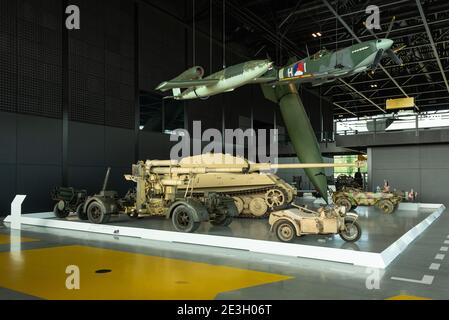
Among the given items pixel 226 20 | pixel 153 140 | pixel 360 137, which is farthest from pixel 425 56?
pixel 153 140

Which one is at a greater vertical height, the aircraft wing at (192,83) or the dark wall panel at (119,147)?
the aircraft wing at (192,83)

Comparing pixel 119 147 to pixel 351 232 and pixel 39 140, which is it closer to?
pixel 39 140

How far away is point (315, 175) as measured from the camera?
48.0 ft

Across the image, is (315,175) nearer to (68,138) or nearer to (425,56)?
(68,138)

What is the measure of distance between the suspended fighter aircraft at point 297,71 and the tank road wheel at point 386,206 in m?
5.42

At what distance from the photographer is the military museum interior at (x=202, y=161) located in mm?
5668

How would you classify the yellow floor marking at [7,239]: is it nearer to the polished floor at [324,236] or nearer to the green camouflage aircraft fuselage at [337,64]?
the polished floor at [324,236]

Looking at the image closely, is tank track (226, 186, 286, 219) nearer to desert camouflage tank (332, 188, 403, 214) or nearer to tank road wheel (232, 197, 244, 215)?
tank road wheel (232, 197, 244, 215)

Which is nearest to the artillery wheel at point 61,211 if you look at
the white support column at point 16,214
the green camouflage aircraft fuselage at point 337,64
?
the white support column at point 16,214

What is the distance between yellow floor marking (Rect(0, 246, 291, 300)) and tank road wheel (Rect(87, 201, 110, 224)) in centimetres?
330

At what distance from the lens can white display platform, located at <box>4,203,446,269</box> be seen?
6.14 m
